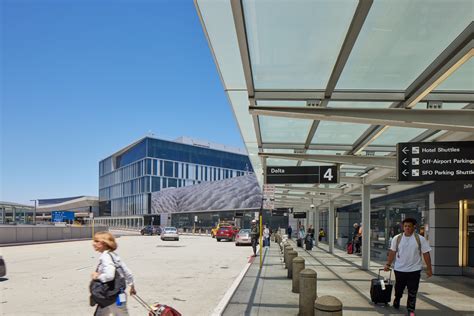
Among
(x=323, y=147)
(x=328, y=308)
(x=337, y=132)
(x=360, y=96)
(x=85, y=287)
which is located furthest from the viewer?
(x=323, y=147)

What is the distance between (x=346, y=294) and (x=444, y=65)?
6451 millimetres

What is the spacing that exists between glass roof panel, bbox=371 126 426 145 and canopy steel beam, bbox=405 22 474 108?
2130mm

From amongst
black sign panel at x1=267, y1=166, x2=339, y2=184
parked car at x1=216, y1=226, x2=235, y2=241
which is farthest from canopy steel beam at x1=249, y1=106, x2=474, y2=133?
parked car at x1=216, y1=226, x2=235, y2=241

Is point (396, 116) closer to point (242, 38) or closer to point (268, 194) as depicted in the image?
point (242, 38)

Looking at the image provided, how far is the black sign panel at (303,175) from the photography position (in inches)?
508

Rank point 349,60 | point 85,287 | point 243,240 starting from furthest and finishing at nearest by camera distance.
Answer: point 243,240
point 85,287
point 349,60

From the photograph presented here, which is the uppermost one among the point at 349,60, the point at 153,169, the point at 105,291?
the point at 349,60

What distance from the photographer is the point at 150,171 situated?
103812 millimetres

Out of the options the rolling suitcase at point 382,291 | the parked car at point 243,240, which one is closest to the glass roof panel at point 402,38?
the rolling suitcase at point 382,291

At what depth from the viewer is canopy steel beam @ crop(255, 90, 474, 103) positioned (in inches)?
277

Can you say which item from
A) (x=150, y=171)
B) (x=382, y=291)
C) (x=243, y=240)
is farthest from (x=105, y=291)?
(x=150, y=171)

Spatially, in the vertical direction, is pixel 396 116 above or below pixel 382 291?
above

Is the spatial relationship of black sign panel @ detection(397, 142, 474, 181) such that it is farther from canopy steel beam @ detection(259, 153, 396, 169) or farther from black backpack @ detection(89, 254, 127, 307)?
black backpack @ detection(89, 254, 127, 307)

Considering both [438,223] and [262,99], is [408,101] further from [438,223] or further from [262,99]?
[438,223]
